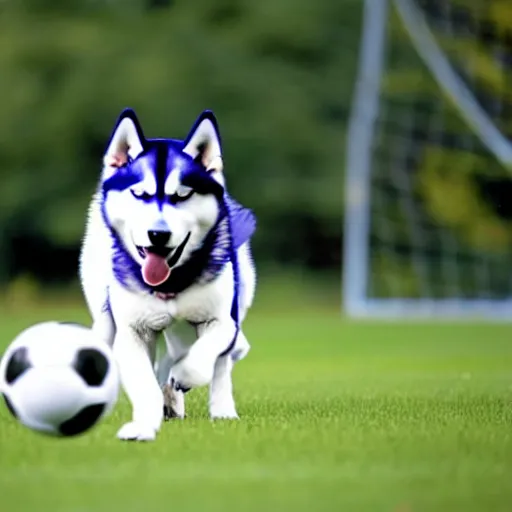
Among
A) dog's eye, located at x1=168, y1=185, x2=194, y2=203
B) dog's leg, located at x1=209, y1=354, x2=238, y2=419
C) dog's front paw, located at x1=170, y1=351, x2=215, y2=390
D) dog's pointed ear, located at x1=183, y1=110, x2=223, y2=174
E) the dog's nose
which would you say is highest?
dog's pointed ear, located at x1=183, y1=110, x2=223, y2=174

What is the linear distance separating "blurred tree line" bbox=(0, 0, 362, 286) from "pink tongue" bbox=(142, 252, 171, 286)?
71.1ft

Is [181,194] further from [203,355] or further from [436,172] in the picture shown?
[436,172]

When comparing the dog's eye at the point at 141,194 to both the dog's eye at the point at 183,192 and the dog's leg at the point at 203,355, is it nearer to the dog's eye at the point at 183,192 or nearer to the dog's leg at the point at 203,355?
the dog's eye at the point at 183,192

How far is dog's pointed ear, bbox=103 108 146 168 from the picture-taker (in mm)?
5953

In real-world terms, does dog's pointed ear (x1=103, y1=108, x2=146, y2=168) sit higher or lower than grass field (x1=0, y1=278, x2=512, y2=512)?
higher

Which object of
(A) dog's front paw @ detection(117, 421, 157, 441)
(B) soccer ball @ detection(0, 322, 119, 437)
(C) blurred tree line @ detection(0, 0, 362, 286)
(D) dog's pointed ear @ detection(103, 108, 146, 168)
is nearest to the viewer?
(B) soccer ball @ detection(0, 322, 119, 437)

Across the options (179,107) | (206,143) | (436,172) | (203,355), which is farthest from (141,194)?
(179,107)

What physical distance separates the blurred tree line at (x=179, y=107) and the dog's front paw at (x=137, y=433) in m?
21.9

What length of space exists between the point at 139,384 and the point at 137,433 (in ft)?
0.87

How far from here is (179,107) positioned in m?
27.7

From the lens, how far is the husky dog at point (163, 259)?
577 centimetres

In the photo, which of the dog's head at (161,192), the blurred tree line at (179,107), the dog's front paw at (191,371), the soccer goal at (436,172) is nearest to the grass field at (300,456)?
the dog's front paw at (191,371)

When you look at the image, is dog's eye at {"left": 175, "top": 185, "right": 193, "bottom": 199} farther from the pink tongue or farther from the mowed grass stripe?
the mowed grass stripe

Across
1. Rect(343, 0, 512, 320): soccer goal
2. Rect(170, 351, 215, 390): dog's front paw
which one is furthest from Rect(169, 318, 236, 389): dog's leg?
Rect(343, 0, 512, 320): soccer goal
